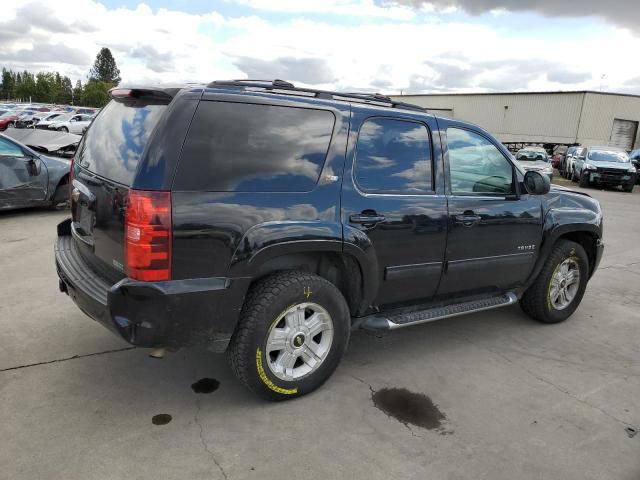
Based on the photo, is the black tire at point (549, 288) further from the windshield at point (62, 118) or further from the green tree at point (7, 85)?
the green tree at point (7, 85)

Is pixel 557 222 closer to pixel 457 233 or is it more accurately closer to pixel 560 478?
pixel 457 233

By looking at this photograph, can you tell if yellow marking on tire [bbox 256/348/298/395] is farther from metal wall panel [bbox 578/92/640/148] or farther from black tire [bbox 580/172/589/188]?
metal wall panel [bbox 578/92/640/148]

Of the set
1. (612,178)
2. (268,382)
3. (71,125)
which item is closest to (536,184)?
(268,382)

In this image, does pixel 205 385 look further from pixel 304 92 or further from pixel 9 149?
pixel 9 149

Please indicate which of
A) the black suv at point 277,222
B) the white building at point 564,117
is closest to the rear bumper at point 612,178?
the black suv at point 277,222

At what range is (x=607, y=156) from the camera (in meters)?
20.0

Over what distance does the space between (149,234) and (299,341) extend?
3.76ft

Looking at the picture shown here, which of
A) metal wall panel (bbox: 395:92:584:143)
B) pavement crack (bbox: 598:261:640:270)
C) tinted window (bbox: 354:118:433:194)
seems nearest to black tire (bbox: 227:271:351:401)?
tinted window (bbox: 354:118:433:194)

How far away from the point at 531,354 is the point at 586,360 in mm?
426

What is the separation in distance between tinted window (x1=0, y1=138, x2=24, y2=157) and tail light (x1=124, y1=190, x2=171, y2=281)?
6.62 metres

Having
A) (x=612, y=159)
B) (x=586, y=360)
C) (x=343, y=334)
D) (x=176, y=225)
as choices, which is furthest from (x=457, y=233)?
(x=612, y=159)

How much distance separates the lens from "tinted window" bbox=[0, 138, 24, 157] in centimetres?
797

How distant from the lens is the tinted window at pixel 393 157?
3396 mm

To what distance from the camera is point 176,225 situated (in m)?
2.68
